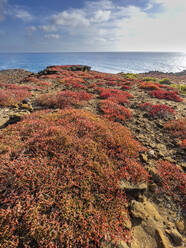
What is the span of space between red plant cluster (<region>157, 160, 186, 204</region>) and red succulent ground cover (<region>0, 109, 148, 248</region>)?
2.43 feet

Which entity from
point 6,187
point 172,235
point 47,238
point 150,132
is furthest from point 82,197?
point 150,132

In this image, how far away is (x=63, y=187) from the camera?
11.9 ft

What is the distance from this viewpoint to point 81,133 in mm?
6031

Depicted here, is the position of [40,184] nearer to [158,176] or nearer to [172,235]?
[172,235]

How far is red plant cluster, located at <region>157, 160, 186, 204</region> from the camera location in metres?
4.27

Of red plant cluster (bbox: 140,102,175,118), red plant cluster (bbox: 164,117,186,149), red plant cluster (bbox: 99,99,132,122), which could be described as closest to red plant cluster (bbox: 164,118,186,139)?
red plant cluster (bbox: 164,117,186,149)

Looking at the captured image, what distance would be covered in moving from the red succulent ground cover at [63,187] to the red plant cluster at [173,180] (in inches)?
29.2

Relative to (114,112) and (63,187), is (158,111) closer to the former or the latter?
(114,112)

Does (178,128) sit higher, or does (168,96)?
(168,96)

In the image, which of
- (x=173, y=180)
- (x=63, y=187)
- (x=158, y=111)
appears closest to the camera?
(x=63, y=187)

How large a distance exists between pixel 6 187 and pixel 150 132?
7357 millimetres

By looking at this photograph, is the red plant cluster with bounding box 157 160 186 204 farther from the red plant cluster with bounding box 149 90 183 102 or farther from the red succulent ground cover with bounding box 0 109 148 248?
the red plant cluster with bounding box 149 90 183 102

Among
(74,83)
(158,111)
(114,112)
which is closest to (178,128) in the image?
(158,111)

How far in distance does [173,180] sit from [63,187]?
3983 millimetres
